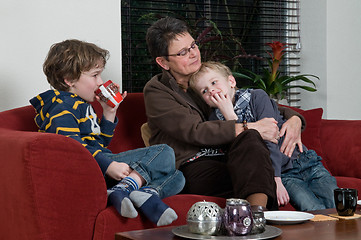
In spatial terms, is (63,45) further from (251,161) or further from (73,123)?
(251,161)

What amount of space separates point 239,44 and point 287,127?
4.60 feet

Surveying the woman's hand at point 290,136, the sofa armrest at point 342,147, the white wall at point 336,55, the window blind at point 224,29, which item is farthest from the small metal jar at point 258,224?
the white wall at point 336,55

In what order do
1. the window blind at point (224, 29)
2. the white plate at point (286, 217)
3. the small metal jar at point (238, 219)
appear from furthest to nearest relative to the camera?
the window blind at point (224, 29) < the white plate at point (286, 217) < the small metal jar at point (238, 219)

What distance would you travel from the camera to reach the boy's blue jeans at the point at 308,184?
2.31m

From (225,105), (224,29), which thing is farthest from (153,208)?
(224,29)

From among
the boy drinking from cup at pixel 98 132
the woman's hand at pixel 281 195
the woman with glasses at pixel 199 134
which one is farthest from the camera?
the woman's hand at pixel 281 195

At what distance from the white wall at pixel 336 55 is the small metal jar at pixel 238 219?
2.62 m

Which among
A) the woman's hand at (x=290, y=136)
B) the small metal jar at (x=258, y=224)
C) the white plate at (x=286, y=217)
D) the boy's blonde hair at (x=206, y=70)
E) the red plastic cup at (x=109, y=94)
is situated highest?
the boy's blonde hair at (x=206, y=70)

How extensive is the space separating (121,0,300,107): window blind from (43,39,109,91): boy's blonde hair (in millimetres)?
1227

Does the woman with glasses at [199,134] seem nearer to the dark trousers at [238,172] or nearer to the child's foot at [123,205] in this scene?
the dark trousers at [238,172]

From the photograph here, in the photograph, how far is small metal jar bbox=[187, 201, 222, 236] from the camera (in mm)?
1450

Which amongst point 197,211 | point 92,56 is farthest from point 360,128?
point 197,211

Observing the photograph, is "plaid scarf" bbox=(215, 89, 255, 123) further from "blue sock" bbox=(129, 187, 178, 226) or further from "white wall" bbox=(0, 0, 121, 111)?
"white wall" bbox=(0, 0, 121, 111)

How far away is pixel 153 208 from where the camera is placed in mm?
1880
